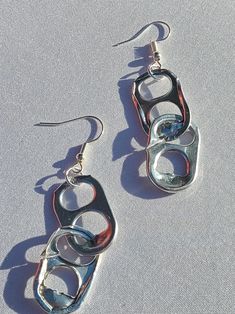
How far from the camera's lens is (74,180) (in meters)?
1.53

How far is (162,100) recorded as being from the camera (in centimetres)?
163

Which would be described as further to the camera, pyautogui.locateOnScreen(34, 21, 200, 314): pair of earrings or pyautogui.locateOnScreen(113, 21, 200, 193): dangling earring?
pyautogui.locateOnScreen(113, 21, 200, 193): dangling earring

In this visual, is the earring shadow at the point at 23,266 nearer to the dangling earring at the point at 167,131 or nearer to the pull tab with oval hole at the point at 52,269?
the pull tab with oval hole at the point at 52,269

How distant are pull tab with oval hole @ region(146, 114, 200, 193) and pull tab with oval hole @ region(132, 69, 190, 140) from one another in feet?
0.07

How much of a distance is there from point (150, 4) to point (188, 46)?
0.20 meters

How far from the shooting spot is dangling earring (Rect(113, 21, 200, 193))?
151 cm

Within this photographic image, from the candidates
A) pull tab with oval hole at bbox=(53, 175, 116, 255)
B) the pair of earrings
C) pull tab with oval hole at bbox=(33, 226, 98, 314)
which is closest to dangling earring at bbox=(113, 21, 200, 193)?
the pair of earrings

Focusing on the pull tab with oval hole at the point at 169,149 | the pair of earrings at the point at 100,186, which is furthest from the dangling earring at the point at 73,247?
the pull tab with oval hole at the point at 169,149

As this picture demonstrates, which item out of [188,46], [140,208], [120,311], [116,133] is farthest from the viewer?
[188,46]

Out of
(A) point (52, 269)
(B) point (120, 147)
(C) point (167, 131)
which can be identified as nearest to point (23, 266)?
(A) point (52, 269)

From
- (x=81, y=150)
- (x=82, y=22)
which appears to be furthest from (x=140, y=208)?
(x=82, y=22)

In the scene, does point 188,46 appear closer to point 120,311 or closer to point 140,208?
point 140,208

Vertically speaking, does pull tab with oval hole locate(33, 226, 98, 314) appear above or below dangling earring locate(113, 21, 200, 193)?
below

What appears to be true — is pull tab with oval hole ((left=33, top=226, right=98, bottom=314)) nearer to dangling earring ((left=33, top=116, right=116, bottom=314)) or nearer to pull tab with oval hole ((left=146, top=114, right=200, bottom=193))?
dangling earring ((left=33, top=116, right=116, bottom=314))
